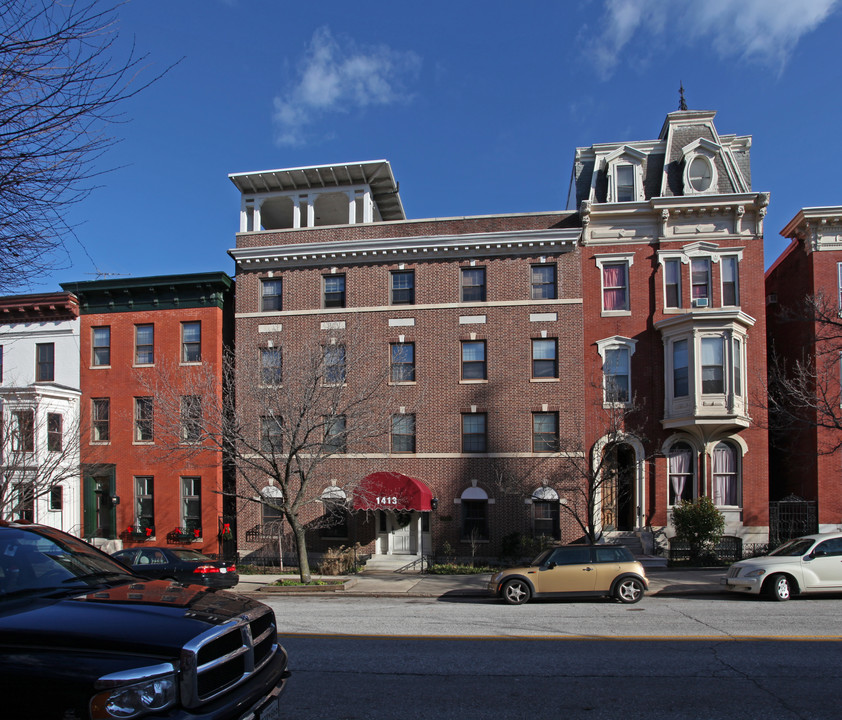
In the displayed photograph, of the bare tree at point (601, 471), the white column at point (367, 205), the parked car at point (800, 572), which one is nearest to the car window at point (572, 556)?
the parked car at point (800, 572)

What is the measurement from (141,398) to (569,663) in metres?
22.2

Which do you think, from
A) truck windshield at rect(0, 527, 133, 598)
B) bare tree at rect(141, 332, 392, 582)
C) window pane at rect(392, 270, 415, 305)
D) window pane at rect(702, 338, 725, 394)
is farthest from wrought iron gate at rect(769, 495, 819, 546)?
truck windshield at rect(0, 527, 133, 598)

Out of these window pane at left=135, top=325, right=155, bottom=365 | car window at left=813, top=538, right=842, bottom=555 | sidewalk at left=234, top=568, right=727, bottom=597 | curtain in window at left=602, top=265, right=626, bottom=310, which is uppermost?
curtain in window at left=602, top=265, right=626, bottom=310

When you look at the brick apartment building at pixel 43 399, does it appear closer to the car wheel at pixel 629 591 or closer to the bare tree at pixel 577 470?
the bare tree at pixel 577 470

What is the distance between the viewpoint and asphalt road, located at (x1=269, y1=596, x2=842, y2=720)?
22.1 ft

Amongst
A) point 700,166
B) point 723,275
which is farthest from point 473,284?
point 700,166

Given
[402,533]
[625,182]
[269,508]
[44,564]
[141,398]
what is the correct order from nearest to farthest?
[44,564] → [402,533] → [269,508] → [625,182] → [141,398]

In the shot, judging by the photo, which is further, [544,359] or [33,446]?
[33,446]

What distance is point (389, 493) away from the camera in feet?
71.4

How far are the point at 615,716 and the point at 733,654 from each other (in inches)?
140

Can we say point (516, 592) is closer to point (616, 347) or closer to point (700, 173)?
point (616, 347)

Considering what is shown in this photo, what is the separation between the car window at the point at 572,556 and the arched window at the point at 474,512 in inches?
314

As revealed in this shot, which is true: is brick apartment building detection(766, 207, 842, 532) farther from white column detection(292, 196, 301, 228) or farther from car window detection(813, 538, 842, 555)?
white column detection(292, 196, 301, 228)

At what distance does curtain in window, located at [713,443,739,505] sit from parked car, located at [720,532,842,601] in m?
7.75
